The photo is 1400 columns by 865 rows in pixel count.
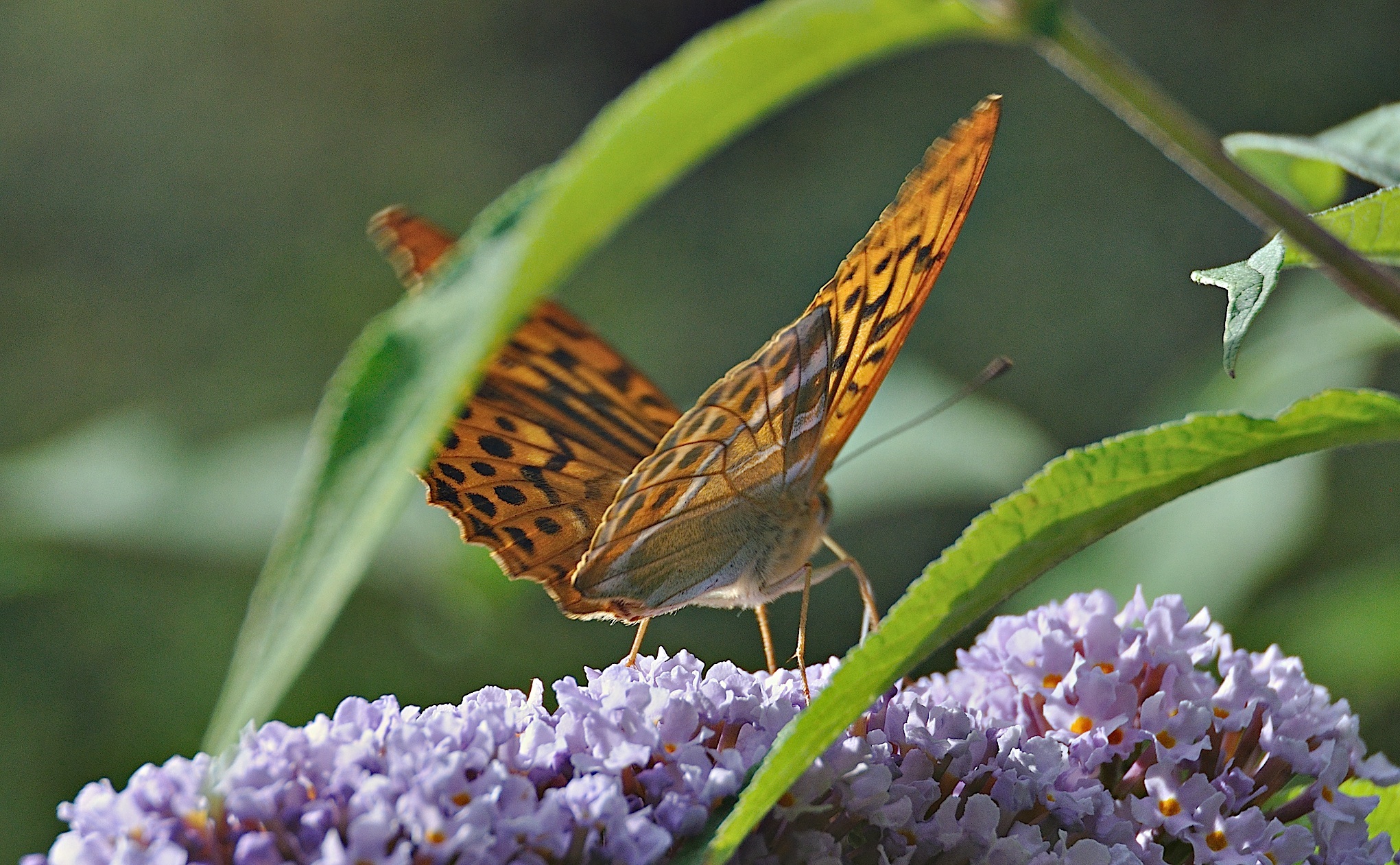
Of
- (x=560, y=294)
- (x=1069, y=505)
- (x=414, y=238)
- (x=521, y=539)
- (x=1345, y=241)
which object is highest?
(x=560, y=294)

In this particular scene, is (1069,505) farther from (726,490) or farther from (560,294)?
(560,294)

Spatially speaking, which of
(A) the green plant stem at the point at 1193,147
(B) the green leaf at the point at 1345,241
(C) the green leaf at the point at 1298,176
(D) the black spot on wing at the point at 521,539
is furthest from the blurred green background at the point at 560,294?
(A) the green plant stem at the point at 1193,147

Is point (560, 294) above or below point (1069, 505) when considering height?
above

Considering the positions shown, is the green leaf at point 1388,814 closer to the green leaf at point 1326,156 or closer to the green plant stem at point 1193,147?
the green leaf at point 1326,156

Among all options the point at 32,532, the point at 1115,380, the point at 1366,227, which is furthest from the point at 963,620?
the point at 1115,380

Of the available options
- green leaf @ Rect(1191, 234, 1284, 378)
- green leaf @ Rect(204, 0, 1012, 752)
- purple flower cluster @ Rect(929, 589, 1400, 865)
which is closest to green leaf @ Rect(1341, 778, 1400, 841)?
purple flower cluster @ Rect(929, 589, 1400, 865)

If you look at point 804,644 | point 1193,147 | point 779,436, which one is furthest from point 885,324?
point 1193,147
